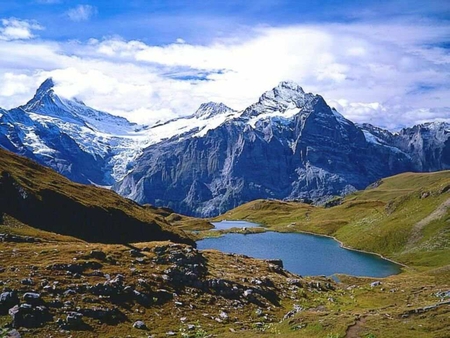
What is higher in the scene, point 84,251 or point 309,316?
point 84,251

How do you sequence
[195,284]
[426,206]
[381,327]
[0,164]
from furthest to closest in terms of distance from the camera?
[426,206] → [0,164] → [195,284] → [381,327]

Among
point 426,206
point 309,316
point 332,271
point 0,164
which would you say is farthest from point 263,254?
point 309,316

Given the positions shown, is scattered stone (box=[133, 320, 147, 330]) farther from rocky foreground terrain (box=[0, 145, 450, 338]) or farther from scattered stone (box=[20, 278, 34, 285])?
scattered stone (box=[20, 278, 34, 285])

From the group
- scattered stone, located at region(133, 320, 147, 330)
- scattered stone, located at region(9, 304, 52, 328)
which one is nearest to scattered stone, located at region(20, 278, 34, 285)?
scattered stone, located at region(9, 304, 52, 328)

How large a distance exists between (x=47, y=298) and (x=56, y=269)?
7361 millimetres

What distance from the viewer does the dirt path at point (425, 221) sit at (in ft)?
543

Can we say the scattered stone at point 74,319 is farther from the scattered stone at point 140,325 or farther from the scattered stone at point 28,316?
the scattered stone at point 140,325

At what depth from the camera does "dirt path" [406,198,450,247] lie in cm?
16550

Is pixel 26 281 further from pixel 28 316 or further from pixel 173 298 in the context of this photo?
pixel 173 298

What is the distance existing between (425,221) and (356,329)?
464ft

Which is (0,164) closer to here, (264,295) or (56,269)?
(56,269)

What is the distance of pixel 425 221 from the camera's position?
16975 centimetres

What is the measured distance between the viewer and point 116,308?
47.9 m

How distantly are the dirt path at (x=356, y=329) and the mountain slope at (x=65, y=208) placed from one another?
7314 cm
